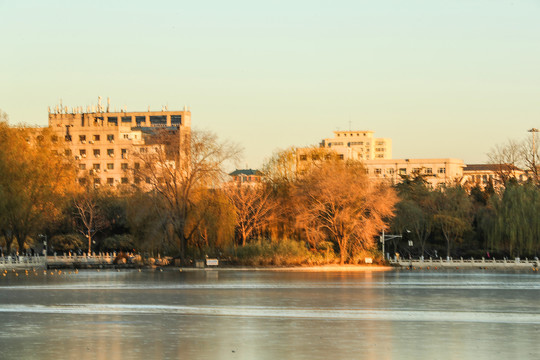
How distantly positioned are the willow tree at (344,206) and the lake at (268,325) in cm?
3697

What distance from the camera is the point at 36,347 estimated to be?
703 inches

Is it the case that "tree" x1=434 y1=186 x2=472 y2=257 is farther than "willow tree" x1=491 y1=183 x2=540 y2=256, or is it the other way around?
"tree" x1=434 y1=186 x2=472 y2=257

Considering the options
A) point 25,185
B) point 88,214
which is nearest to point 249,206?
point 25,185

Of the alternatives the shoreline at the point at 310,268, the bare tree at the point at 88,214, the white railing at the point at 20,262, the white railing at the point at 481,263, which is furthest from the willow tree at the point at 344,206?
the bare tree at the point at 88,214

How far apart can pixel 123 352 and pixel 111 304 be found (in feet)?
40.6

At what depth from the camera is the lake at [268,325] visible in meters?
17.4

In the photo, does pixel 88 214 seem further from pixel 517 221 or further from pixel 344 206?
pixel 517 221

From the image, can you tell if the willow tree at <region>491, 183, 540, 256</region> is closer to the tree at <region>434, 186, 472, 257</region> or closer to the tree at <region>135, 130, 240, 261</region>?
the tree at <region>434, 186, 472, 257</region>

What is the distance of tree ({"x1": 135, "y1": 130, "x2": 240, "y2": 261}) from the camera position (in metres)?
68.8

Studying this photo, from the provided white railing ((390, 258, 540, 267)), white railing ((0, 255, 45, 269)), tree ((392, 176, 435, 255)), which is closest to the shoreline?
white railing ((390, 258, 540, 267))

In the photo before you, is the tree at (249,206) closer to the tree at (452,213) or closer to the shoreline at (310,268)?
the shoreline at (310,268)

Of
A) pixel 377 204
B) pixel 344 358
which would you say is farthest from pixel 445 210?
pixel 344 358

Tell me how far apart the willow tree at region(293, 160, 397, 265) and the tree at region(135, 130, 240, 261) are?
923 cm

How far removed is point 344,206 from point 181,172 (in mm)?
15337
